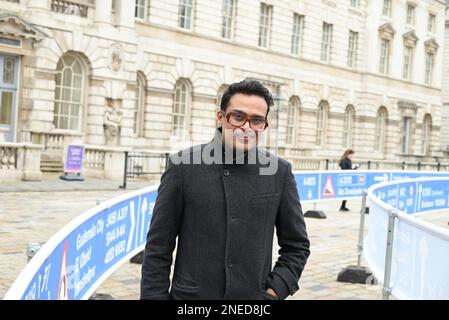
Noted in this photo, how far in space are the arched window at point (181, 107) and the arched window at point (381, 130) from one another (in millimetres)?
17279

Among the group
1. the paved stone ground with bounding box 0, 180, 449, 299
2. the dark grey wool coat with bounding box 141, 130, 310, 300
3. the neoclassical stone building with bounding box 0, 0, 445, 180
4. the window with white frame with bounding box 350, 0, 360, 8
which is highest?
the window with white frame with bounding box 350, 0, 360, 8

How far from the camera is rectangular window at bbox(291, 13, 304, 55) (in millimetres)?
35562

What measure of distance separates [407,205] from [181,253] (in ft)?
37.6

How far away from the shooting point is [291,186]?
338 centimetres

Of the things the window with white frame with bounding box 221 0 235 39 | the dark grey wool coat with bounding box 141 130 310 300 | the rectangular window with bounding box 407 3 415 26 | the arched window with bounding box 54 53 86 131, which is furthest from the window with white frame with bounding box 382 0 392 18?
the dark grey wool coat with bounding box 141 130 310 300

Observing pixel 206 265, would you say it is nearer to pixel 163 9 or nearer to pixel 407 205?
pixel 407 205

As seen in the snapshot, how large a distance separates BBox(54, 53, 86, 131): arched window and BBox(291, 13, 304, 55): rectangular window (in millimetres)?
14974

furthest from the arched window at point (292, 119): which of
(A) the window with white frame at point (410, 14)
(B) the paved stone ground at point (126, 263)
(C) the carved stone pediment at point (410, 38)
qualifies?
(B) the paved stone ground at point (126, 263)

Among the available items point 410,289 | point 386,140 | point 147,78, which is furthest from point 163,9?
point 410,289

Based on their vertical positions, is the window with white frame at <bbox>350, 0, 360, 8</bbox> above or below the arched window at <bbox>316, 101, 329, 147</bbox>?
above

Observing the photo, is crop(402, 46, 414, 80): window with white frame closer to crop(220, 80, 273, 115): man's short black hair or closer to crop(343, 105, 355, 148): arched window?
crop(343, 105, 355, 148): arched window

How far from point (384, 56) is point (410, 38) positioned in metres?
3.08

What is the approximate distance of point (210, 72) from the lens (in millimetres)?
30094

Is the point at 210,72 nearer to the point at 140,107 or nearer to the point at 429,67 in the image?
the point at 140,107
